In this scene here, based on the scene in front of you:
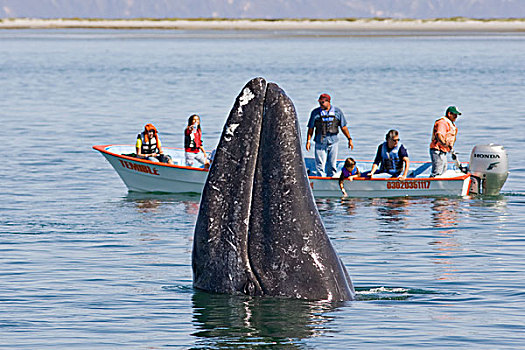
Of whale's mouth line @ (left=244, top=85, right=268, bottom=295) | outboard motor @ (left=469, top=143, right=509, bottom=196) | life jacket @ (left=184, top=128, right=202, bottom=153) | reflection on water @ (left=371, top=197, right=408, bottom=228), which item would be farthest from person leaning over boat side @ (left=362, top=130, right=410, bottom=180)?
whale's mouth line @ (left=244, top=85, right=268, bottom=295)

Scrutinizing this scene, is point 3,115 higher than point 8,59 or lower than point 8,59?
lower

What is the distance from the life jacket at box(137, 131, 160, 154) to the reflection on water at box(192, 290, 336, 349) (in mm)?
13370

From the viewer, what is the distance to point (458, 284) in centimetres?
1442

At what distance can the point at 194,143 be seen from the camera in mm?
23953

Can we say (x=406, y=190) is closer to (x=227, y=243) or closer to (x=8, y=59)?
(x=227, y=243)

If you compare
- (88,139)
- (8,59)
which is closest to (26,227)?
(88,139)

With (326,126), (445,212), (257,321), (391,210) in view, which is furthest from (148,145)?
(257,321)

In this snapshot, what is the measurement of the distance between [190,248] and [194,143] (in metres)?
6.79

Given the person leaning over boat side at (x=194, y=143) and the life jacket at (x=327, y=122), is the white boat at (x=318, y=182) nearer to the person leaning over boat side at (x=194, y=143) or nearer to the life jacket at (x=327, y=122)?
the person leaning over boat side at (x=194, y=143)

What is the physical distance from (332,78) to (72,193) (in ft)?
154

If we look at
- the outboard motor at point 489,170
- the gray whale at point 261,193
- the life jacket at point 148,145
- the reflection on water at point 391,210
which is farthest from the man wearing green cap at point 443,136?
the gray whale at point 261,193

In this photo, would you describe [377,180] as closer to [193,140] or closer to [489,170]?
[489,170]

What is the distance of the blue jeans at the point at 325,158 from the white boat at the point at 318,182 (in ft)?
1.54

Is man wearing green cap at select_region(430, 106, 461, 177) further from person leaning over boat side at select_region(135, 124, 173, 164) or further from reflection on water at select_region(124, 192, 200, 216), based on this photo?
person leaning over boat side at select_region(135, 124, 173, 164)
